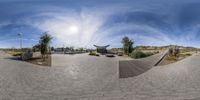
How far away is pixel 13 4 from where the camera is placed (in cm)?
774

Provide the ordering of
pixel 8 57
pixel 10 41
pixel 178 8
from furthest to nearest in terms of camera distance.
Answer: pixel 178 8, pixel 8 57, pixel 10 41

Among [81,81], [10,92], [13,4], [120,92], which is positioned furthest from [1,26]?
[120,92]

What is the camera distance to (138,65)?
26.1 feet

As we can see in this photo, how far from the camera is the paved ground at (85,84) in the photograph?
8172 mm

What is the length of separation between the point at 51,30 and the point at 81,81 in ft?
6.34

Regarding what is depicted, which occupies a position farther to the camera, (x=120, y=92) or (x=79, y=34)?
(x=120, y=92)

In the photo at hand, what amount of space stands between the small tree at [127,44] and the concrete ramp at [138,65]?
333 millimetres

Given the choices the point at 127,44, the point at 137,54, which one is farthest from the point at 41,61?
the point at 137,54

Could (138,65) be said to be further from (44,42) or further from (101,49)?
(44,42)

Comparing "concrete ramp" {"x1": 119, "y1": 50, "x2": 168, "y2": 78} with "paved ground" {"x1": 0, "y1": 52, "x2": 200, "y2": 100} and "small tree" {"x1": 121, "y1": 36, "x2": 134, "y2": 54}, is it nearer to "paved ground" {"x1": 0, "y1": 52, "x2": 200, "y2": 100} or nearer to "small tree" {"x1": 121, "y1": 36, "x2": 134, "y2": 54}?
"paved ground" {"x1": 0, "y1": 52, "x2": 200, "y2": 100}

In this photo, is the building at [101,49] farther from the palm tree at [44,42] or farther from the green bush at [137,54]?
the palm tree at [44,42]

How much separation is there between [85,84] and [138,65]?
1.85 metres

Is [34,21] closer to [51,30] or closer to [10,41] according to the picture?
[51,30]

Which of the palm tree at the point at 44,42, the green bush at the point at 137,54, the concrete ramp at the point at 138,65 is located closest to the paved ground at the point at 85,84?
the concrete ramp at the point at 138,65
